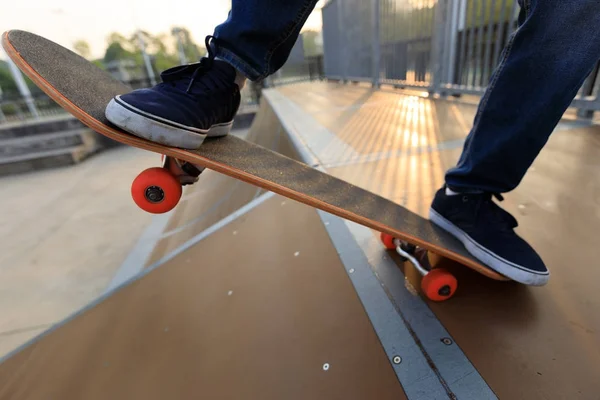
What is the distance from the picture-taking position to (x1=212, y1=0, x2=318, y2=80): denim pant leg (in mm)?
824

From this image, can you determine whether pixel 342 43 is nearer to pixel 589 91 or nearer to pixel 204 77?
pixel 589 91

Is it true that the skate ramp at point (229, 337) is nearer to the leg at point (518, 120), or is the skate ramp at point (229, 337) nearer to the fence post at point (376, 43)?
the leg at point (518, 120)

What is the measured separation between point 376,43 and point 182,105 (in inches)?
247

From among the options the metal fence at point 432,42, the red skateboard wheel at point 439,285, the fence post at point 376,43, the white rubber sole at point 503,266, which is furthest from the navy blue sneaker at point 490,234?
the fence post at point 376,43

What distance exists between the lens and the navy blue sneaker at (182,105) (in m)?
0.72

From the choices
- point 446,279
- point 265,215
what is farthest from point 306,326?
point 265,215

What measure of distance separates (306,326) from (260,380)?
0.20m

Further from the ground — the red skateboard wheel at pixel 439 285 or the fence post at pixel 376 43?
the fence post at pixel 376 43

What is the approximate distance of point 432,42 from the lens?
4.16 metres

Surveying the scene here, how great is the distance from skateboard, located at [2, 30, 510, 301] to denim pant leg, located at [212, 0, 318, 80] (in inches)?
11.0

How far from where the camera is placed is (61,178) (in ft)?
26.8

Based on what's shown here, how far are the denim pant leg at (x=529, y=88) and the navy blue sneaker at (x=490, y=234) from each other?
0.21 feet

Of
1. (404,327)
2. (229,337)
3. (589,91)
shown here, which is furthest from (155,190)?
(589,91)

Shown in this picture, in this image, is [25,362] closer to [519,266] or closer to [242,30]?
[242,30]
